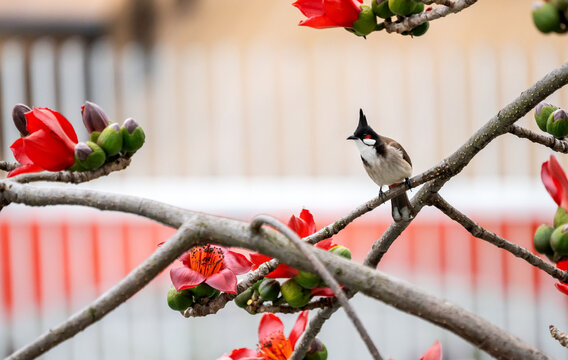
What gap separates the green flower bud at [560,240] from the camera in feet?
1.50

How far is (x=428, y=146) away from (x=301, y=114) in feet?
1.77

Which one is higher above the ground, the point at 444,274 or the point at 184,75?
the point at 184,75

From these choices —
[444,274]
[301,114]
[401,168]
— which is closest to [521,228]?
[444,274]

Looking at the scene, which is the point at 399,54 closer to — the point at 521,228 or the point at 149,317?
the point at 521,228

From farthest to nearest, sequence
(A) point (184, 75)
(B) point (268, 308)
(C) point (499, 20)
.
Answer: (C) point (499, 20), (A) point (184, 75), (B) point (268, 308)

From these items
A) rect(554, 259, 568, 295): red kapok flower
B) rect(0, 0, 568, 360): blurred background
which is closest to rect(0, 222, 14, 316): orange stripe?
rect(0, 0, 568, 360): blurred background

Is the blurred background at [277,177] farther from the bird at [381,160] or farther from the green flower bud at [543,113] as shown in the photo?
the green flower bud at [543,113]

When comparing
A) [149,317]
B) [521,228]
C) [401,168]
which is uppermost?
[401,168]

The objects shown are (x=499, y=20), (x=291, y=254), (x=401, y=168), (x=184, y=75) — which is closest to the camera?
(x=291, y=254)

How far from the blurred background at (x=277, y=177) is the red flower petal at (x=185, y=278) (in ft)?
7.39

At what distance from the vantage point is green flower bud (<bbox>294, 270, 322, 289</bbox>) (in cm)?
45

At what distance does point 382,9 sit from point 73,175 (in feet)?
0.75

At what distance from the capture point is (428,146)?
10.7 feet

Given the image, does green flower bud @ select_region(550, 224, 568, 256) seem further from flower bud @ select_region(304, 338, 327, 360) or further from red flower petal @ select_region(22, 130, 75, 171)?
red flower petal @ select_region(22, 130, 75, 171)
